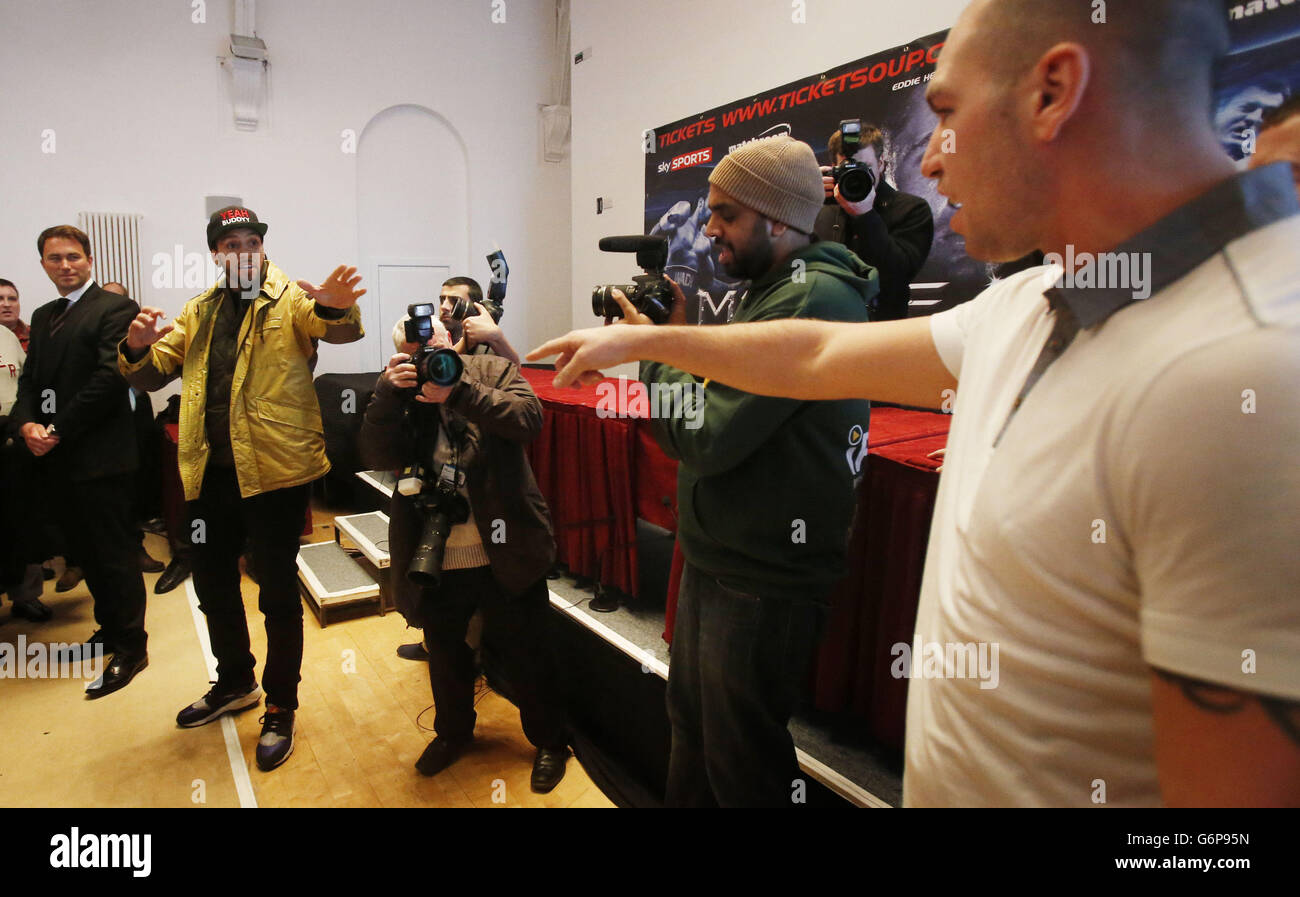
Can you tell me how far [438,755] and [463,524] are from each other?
0.82 metres

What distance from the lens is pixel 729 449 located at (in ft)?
4.51

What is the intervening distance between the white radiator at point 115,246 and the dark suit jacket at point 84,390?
2591mm

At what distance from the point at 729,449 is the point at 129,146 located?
5.92 meters

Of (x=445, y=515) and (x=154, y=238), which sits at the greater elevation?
(x=154, y=238)

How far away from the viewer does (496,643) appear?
93.2 inches

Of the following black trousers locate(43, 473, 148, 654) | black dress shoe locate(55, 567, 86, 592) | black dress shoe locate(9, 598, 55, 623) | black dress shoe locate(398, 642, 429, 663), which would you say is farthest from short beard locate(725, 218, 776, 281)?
black dress shoe locate(55, 567, 86, 592)

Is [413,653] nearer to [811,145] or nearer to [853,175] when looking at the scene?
[853,175]

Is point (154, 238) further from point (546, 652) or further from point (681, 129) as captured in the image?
point (546, 652)

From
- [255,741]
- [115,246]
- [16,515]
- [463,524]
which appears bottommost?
[255,741]

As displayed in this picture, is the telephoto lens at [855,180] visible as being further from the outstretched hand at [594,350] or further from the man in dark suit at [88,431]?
the man in dark suit at [88,431]

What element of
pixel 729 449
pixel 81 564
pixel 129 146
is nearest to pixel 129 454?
pixel 81 564

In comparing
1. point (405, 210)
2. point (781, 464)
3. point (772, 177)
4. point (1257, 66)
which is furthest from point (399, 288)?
point (1257, 66)
